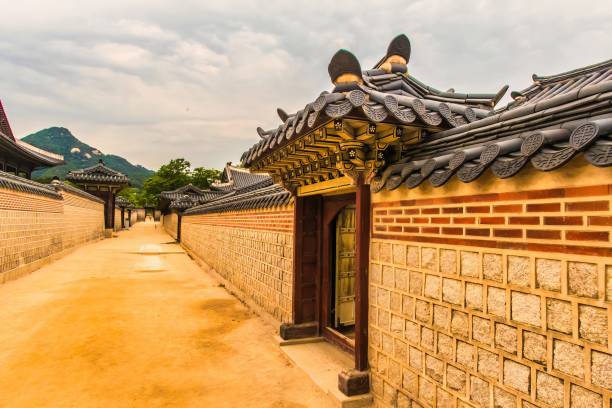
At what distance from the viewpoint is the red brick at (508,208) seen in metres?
2.42

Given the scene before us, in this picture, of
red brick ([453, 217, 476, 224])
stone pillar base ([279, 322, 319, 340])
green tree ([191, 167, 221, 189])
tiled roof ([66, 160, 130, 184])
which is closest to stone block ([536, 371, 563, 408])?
red brick ([453, 217, 476, 224])

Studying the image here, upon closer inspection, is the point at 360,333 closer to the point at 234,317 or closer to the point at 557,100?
the point at 557,100

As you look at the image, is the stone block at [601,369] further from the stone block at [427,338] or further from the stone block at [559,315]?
the stone block at [427,338]

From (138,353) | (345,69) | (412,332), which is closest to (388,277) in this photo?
(412,332)

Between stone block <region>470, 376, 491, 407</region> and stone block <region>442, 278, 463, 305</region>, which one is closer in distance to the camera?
stone block <region>470, 376, 491, 407</region>

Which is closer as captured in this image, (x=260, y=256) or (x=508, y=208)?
(x=508, y=208)

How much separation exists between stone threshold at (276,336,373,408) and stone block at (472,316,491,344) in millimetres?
1726

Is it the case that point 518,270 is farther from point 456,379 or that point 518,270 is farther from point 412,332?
point 412,332

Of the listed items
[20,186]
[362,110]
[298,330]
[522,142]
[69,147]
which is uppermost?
[69,147]

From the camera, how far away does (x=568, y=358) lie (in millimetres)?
2107

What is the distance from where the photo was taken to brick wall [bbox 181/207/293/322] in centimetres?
650

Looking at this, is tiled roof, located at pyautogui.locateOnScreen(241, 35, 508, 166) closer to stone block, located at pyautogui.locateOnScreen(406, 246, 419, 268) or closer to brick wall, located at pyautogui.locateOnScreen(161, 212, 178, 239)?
stone block, located at pyautogui.locateOnScreen(406, 246, 419, 268)

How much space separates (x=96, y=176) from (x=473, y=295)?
118 ft

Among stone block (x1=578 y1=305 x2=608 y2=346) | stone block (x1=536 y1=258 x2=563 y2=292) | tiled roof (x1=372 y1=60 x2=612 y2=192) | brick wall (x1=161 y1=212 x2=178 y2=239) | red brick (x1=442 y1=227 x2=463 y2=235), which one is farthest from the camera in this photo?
brick wall (x1=161 y1=212 x2=178 y2=239)
